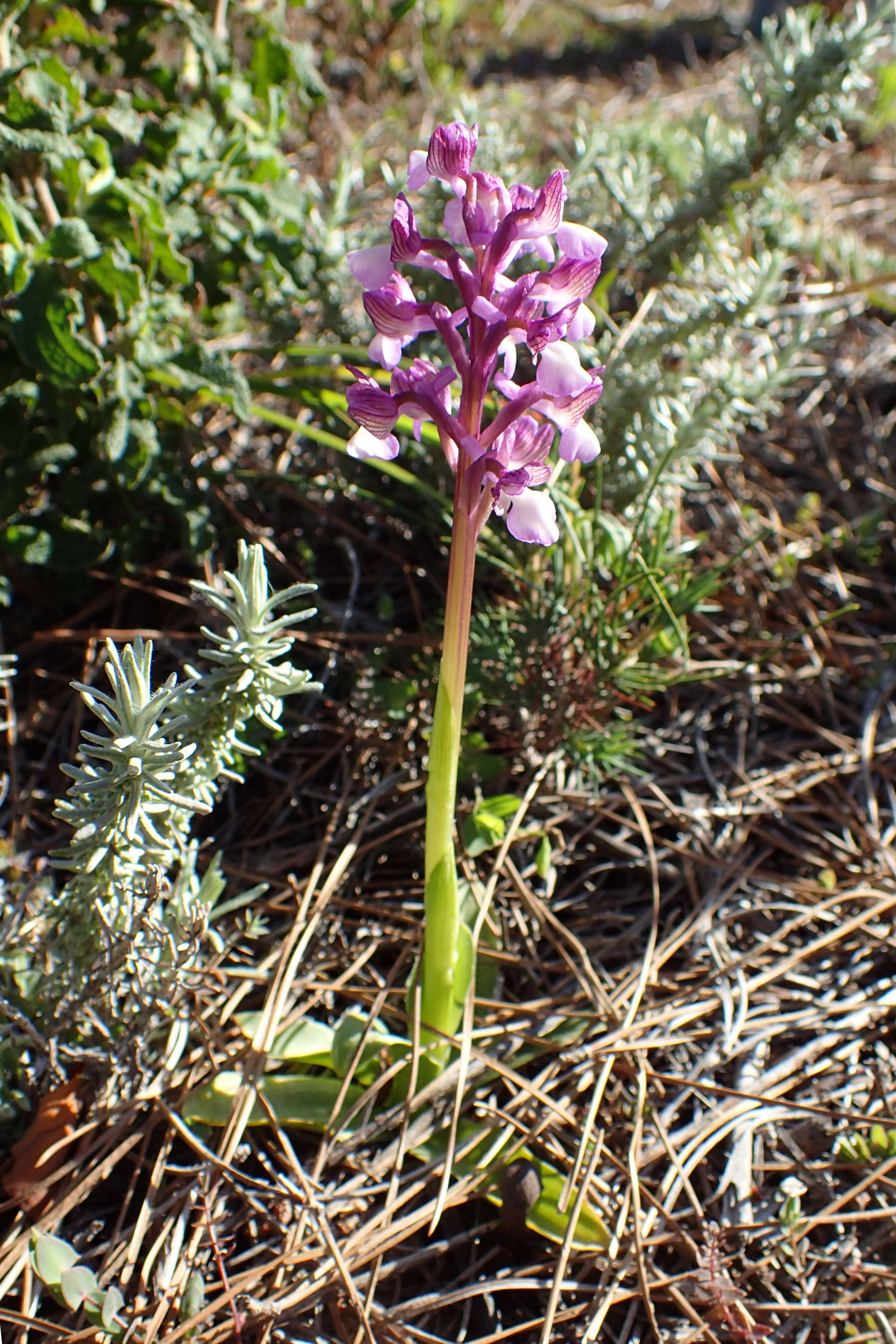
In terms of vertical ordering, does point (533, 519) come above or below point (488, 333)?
below

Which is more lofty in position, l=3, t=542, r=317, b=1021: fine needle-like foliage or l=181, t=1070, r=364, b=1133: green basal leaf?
l=3, t=542, r=317, b=1021: fine needle-like foliage

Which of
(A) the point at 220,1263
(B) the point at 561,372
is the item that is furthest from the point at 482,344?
(A) the point at 220,1263

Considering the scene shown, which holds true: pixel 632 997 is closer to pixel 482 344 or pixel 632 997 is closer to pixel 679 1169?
pixel 679 1169

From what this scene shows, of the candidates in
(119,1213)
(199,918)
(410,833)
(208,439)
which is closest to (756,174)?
(208,439)

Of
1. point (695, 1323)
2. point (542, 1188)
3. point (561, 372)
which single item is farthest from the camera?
point (542, 1188)

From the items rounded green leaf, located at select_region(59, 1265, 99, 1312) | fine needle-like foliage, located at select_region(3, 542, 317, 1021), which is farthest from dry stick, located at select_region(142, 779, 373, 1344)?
fine needle-like foliage, located at select_region(3, 542, 317, 1021)

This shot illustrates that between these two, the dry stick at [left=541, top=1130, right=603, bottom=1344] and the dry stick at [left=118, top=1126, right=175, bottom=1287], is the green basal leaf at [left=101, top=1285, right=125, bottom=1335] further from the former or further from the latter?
the dry stick at [left=541, top=1130, right=603, bottom=1344]

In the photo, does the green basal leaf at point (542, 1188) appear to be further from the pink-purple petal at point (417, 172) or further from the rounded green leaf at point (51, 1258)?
the pink-purple petal at point (417, 172)
